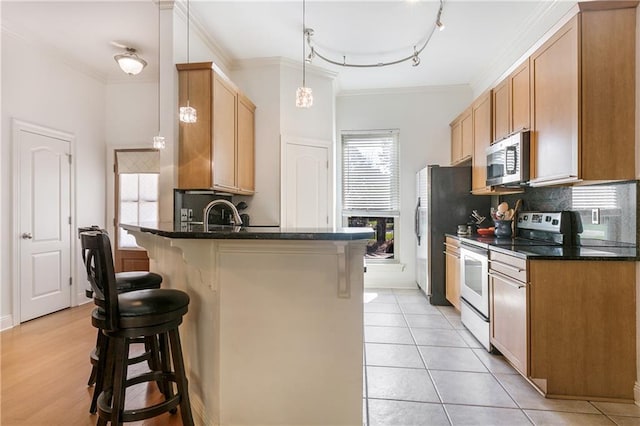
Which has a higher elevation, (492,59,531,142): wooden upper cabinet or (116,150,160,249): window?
(492,59,531,142): wooden upper cabinet

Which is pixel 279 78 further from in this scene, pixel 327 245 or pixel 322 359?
pixel 322 359

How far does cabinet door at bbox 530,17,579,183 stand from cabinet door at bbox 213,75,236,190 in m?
2.69

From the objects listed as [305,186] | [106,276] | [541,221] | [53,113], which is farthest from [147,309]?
[53,113]

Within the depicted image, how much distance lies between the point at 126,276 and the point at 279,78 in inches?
118

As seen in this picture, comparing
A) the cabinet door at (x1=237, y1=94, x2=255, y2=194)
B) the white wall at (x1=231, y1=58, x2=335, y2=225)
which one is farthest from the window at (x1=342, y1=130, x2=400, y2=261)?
the cabinet door at (x1=237, y1=94, x2=255, y2=194)

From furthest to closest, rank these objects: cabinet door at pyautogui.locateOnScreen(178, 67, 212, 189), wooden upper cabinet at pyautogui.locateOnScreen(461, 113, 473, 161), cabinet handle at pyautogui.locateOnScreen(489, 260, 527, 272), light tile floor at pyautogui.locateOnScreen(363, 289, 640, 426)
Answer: wooden upper cabinet at pyautogui.locateOnScreen(461, 113, 473, 161) → cabinet door at pyautogui.locateOnScreen(178, 67, 212, 189) → cabinet handle at pyautogui.locateOnScreen(489, 260, 527, 272) → light tile floor at pyautogui.locateOnScreen(363, 289, 640, 426)

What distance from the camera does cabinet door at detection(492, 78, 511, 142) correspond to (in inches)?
121

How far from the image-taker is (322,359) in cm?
163

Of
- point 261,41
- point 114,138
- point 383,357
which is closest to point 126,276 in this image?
point 383,357

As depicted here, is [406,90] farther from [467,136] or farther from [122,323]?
[122,323]

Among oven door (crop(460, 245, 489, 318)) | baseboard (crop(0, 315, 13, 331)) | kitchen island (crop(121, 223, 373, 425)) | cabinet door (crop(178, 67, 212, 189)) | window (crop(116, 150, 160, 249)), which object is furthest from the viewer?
window (crop(116, 150, 160, 249))

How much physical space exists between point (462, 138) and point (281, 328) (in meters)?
3.75

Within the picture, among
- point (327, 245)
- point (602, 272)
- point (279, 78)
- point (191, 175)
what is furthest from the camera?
point (279, 78)

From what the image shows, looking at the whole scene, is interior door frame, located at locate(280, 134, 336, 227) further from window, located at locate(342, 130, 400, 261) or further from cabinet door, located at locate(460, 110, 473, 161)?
cabinet door, located at locate(460, 110, 473, 161)
